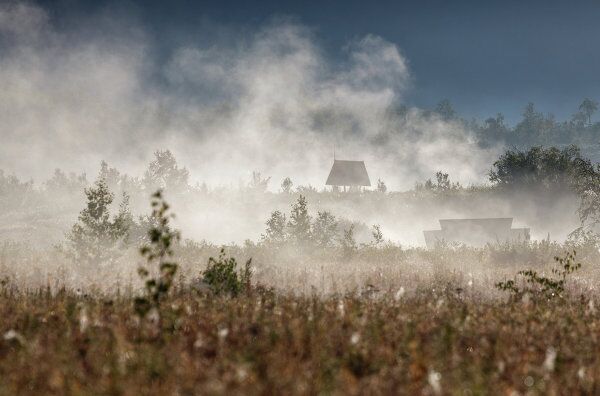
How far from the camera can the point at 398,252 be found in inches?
945

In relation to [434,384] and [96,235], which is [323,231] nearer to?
[96,235]

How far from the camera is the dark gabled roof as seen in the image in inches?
2854

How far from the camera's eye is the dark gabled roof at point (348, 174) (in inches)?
2854

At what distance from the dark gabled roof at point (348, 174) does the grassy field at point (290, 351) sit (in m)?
65.9

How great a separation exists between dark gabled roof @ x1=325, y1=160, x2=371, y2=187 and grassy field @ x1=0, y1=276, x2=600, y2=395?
65.9 m

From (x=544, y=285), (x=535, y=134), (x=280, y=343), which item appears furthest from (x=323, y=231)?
(x=535, y=134)

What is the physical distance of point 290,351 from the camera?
13.9 ft

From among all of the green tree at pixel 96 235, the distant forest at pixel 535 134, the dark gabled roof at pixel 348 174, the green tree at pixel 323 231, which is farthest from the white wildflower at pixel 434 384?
the distant forest at pixel 535 134

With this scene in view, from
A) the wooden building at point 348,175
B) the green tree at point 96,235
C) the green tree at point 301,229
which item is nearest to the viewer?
the green tree at point 96,235

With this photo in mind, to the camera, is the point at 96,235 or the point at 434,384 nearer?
the point at 434,384

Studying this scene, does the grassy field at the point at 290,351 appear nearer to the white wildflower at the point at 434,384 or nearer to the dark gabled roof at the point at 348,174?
the white wildflower at the point at 434,384

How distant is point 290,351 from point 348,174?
69903 mm

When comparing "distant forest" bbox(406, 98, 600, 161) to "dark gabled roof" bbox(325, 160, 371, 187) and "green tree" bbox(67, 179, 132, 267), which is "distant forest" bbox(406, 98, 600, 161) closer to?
"dark gabled roof" bbox(325, 160, 371, 187)

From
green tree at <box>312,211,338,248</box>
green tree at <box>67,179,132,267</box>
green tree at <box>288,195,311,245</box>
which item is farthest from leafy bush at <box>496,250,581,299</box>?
green tree at <box>312,211,338,248</box>
